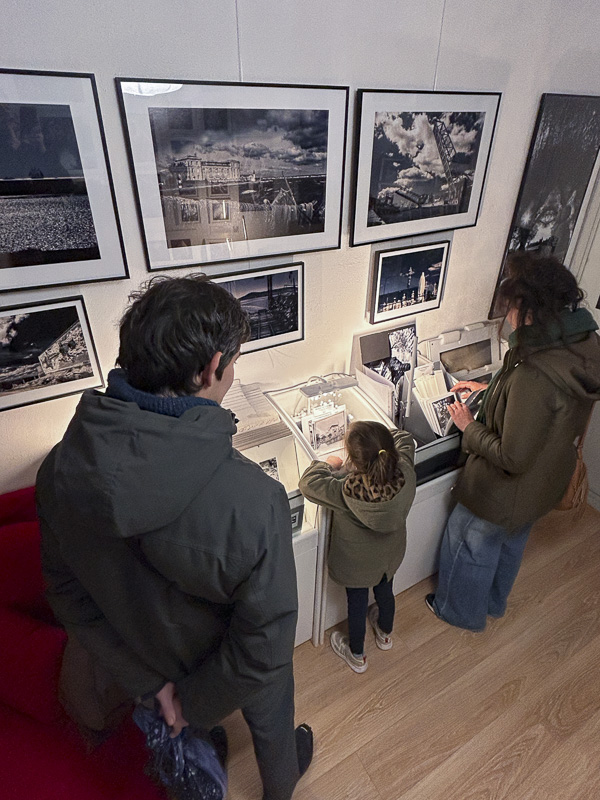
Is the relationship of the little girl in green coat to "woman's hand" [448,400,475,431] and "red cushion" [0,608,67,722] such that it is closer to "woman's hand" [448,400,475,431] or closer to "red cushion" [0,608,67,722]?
"woman's hand" [448,400,475,431]

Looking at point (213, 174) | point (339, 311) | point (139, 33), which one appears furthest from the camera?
point (339, 311)

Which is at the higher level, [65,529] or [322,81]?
[322,81]

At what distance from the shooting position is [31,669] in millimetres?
1151

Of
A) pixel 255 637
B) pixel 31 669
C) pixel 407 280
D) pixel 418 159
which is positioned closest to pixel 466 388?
pixel 407 280

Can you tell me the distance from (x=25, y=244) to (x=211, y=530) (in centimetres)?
93

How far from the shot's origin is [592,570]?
7.44ft

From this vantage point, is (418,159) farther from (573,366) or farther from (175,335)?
(175,335)

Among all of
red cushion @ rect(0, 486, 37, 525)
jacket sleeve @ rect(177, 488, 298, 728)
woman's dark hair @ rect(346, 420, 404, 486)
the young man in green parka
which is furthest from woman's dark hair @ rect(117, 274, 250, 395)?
red cushion @ rect(0, 486, 37, 525)

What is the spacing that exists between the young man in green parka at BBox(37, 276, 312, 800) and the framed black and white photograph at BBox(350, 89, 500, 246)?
0.95 m

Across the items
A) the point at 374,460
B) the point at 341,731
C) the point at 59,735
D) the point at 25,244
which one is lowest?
the point at 341,731

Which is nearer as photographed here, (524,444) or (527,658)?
(524,444)

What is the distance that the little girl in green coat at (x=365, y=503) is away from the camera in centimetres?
142

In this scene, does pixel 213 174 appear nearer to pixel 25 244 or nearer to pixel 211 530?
pixel 25 244

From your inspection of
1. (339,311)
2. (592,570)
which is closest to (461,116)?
(339,311)
